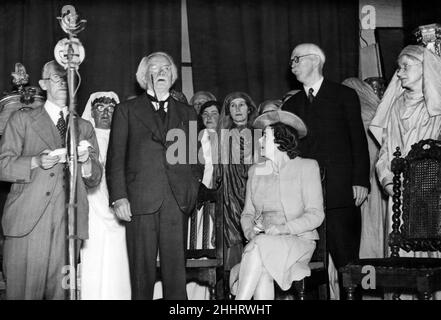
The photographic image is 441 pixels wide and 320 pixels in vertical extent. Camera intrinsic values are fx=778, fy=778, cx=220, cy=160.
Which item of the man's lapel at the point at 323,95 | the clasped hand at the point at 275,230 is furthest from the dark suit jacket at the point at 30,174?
the man's lapel at the point at 323,95

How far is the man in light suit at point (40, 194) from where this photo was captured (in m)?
4.35

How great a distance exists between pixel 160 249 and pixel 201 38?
2.30m

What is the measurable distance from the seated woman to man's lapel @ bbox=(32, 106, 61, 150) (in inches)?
46.5

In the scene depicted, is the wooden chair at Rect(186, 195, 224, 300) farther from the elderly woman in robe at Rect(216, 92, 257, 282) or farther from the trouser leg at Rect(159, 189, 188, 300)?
the trouser leg at Rect(159, 189, 188, 300)

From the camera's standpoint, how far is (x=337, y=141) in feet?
16.6

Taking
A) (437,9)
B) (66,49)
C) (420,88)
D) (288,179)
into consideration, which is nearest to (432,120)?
(420,88)

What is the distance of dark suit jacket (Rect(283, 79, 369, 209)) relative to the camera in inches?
197

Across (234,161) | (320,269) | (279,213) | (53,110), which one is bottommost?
Answer: (320,269)

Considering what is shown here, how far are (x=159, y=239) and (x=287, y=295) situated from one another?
1067 millimetres

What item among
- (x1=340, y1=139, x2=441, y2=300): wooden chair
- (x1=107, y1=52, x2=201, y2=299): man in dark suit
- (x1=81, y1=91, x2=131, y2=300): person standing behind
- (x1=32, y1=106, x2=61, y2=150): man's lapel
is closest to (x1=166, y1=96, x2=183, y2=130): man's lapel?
(x1=107, y1=52, x2=201, y2=299): man in dark suit

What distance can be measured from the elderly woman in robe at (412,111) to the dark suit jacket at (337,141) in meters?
0.16

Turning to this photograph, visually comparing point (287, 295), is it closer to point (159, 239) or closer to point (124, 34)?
point (159, 239)

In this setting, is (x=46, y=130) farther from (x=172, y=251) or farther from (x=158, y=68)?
(x=172, y=251)

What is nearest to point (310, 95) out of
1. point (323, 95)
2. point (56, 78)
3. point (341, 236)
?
point (323, 95)
